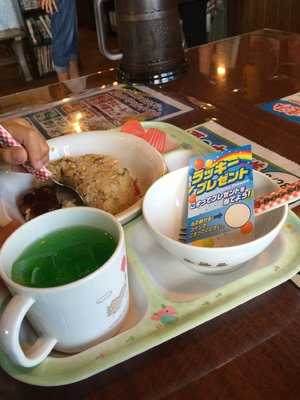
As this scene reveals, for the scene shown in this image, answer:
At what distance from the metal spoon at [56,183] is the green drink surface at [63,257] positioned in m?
0.18

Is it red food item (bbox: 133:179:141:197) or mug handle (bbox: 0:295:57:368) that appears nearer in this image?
mug handle (bbox: 0:295:57:368)

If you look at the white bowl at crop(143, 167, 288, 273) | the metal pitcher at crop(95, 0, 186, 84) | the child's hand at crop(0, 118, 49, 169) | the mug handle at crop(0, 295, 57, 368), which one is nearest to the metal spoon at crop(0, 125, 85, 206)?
the child's hand at crop(0, 118, 49, 169)

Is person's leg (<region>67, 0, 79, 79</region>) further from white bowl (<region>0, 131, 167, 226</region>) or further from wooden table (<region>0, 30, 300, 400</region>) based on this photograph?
wooden table (<region>0, 30, 300, 400</region>)

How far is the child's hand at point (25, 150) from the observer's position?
1.64 ft

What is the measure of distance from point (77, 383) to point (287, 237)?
25 centimetres

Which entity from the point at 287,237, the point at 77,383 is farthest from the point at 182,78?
the point at 77,383

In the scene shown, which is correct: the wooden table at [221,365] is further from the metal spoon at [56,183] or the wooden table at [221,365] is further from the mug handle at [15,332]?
the metal spoon at [56,183]

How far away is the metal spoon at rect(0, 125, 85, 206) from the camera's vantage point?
1.63 ft

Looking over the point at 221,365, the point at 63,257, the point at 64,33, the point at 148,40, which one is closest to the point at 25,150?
the point at 63,257

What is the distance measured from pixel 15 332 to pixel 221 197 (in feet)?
0.82

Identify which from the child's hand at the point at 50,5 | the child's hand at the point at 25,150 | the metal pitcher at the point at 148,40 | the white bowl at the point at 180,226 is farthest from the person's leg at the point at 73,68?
the white bowl at the point at 180,226

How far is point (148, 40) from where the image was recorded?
2.91 feet

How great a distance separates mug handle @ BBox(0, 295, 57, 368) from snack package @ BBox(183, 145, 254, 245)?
0.20 metres

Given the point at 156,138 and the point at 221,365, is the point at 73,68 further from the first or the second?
the point at 221,365
